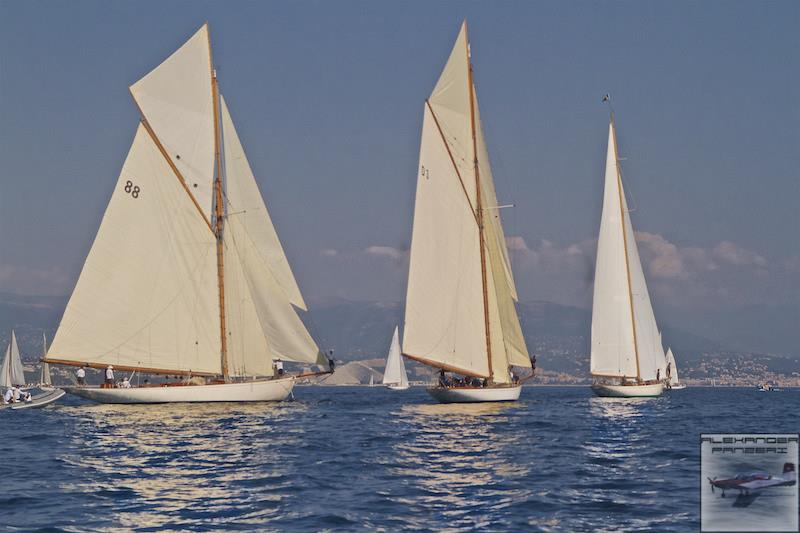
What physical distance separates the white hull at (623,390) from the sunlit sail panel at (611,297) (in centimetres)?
134

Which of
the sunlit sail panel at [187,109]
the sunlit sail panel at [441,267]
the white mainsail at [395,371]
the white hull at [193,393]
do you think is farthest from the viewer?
the white mainsail at [395,371]

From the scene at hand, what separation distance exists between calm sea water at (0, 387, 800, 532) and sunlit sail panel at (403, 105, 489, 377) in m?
12.6

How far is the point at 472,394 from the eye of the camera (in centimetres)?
7500

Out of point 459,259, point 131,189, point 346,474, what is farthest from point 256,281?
point 346,474

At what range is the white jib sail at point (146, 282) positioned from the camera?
6719 cm

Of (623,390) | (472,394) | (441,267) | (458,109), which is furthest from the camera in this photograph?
(623,390)

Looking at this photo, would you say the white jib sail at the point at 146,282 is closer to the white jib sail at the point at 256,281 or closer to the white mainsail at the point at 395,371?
the white jib sail at the point at 256,281

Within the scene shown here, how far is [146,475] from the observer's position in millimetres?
33719

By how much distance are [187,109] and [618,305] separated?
44644 millimetres

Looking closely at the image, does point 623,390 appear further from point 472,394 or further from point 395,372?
point 395,372

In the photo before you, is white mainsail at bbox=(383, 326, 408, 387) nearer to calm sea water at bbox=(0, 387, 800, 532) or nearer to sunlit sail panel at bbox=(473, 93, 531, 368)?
sunlit sail panel at bbox=(473, 93, 531, 368)

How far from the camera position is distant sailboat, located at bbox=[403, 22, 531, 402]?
2810 inches

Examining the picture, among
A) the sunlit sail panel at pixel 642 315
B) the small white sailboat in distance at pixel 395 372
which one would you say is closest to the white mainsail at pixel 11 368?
the sunlit sail panel at pixel 642 315

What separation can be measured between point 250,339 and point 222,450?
29524 mm
